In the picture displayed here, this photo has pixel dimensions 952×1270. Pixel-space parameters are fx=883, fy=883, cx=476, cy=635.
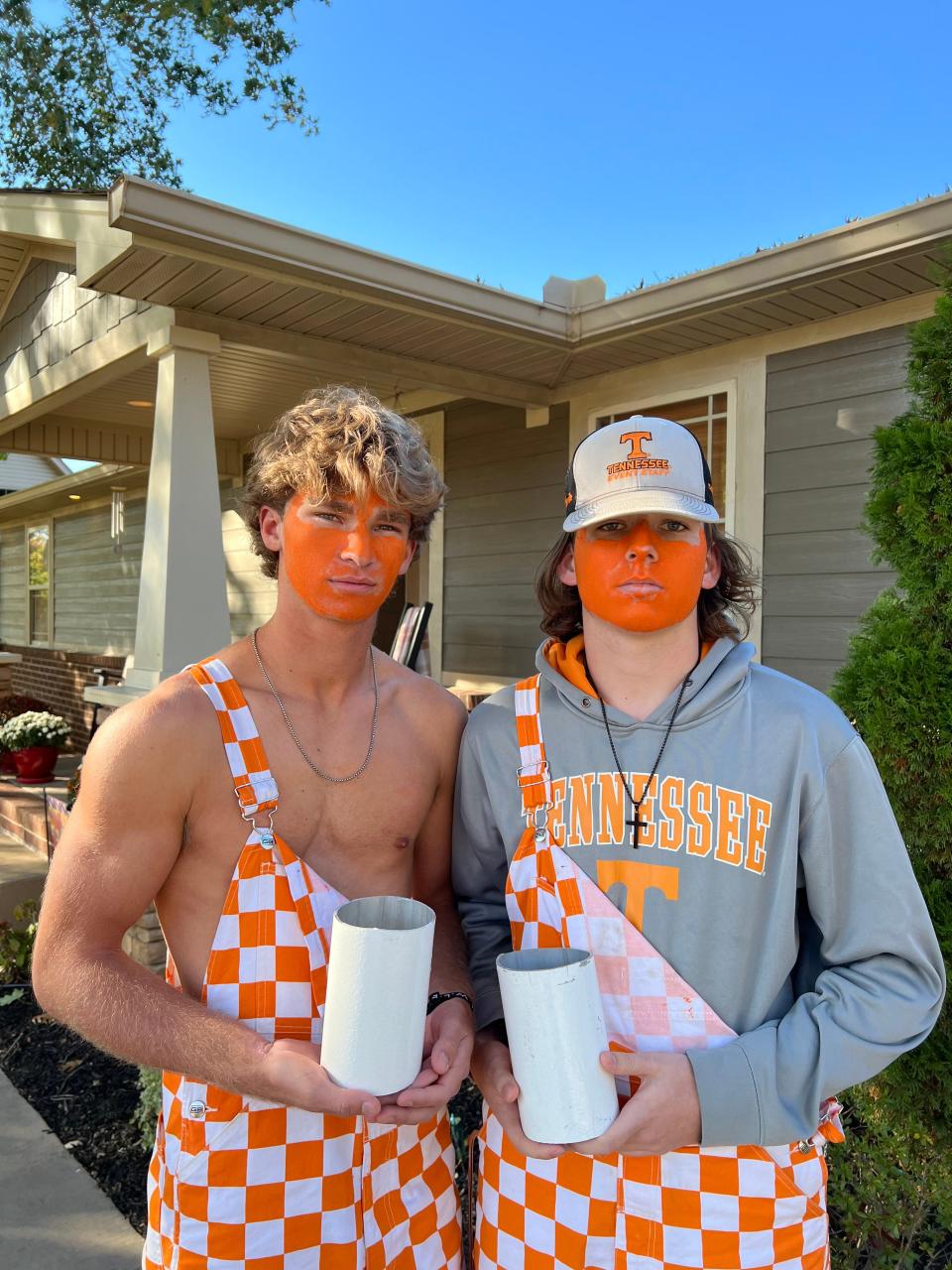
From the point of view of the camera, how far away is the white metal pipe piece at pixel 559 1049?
105cm

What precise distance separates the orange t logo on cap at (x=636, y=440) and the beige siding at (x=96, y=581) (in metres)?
9.77

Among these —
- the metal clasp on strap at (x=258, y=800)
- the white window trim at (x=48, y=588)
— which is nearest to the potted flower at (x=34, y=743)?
the metal clasp on strap at (x=258, y=800)

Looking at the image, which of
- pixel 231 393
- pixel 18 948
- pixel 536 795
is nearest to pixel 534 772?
pixel 536 795

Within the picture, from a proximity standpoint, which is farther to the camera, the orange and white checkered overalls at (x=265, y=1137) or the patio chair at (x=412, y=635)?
the patio chair at (x=412, y=635)

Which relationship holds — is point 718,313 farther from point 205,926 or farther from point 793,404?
point 205,926

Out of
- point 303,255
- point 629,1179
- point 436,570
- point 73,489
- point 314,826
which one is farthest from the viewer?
point 73,489

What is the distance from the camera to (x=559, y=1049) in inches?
41.6

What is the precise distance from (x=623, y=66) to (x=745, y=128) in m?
4.93

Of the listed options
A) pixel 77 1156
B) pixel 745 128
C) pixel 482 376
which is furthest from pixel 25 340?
pixel 745 128

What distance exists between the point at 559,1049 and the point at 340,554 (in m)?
0.82

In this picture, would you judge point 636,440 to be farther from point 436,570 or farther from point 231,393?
point 231,393

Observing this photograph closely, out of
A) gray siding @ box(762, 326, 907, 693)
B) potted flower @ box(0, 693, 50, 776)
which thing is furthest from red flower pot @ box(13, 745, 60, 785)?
gray siding @ box(762, 326, 907, 693)

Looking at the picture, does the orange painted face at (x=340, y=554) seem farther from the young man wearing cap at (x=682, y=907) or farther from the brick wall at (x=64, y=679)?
the brick wall at (x=64, y=679)

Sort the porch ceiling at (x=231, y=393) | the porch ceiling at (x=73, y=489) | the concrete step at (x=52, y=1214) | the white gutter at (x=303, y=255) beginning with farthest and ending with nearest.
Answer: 1. the porch ceiling at (x=73, y=489)
2. the porch ceiling at (x=231, y=393)
3. the white gutter at (x=303, y=255)
4. the concrete step at (x=52, y=1214)
